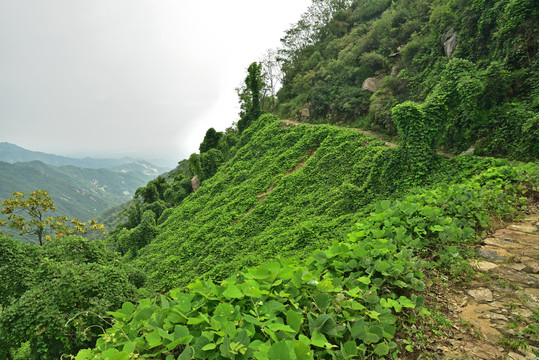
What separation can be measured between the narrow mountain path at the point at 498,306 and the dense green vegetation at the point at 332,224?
156mm

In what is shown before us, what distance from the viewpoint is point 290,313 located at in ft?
4.00

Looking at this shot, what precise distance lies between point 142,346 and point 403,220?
2946 millimetres

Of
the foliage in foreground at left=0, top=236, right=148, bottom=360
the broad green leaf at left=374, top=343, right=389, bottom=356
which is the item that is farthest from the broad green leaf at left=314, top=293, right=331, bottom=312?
the foliage in foreground at left=0, top=236, right=148, bottom=360

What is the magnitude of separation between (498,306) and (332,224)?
6251 millimetres

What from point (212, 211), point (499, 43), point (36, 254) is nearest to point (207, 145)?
point (212, 211)

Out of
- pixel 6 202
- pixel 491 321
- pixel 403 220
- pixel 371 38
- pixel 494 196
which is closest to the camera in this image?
pixel 491 321

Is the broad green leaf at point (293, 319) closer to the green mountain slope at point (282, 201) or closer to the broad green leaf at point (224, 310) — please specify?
the broad green leaf at point (224, 310)

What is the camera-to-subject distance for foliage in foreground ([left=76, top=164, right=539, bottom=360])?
1.08m

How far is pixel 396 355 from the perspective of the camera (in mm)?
1396

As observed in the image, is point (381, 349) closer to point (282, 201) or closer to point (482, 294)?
point (482, 294)

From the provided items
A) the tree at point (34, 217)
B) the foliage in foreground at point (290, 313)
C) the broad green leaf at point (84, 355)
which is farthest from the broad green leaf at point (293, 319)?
the tree at point (34, 217)

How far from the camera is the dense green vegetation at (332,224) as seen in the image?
1.32 meters

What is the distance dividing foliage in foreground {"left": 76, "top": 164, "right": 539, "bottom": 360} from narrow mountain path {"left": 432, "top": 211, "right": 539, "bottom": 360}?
0.88ft

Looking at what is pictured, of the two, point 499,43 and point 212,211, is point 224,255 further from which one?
point 499,43
